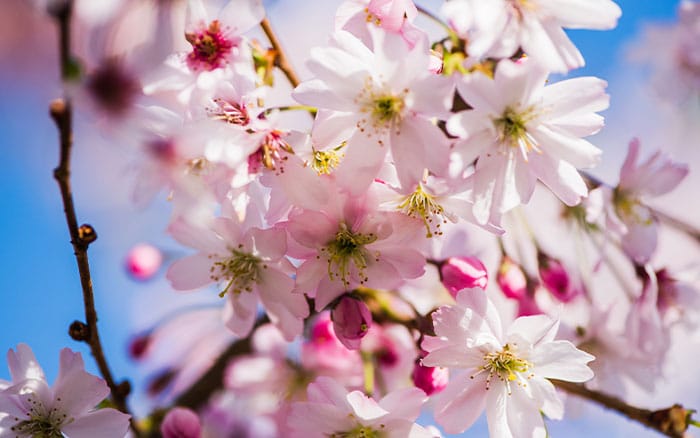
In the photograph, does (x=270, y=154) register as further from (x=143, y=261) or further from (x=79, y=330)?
(x=143, y=261)

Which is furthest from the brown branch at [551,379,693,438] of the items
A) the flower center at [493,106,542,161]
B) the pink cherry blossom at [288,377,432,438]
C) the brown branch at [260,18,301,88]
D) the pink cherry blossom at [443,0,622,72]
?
the brown branch at [260,18,301,88]

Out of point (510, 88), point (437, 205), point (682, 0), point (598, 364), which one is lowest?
point (598, 364)

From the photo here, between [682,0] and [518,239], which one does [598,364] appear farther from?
[682,0]

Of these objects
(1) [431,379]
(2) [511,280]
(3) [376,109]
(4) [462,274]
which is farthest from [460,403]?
(3) [376,109]

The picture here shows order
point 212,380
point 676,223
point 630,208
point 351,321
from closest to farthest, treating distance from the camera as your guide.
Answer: point 351,321, point 630,208, point 676,223, point 212,380

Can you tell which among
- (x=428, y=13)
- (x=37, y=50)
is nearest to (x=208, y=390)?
(x=428, y=13)

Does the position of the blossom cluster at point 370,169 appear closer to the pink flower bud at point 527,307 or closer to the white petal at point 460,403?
the white petal at point 460,403
